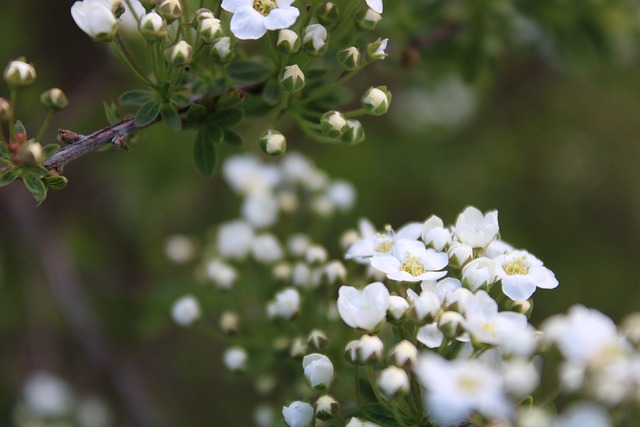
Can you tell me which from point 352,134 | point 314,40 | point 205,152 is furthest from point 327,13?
point 205,152

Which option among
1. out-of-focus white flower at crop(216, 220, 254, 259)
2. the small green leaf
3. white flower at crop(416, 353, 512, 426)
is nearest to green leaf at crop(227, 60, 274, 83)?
the small green leaf

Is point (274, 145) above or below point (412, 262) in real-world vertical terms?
above

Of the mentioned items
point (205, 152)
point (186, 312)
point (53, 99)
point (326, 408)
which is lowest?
point (186, 312)

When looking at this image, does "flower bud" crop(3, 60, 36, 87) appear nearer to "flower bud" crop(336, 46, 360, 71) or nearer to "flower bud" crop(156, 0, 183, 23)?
"flower bud" crop(156, 0, 183, 23)

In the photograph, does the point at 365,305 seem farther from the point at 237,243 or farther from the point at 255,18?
the point at 237,243

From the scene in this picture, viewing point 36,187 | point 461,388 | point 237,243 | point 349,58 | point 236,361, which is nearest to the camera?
point 461,388

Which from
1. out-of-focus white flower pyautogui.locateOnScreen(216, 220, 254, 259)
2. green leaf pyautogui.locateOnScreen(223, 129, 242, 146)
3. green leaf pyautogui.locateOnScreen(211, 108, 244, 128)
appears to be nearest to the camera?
green leaf pyautogui.locateOnScreen(211, 108, 244, 128)

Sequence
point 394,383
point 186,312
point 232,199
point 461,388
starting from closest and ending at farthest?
point 461,388, point 394,383, point 186,312, point 232,199

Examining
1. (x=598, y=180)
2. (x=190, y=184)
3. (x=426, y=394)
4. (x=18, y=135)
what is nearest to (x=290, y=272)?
(x=426, y=394)
